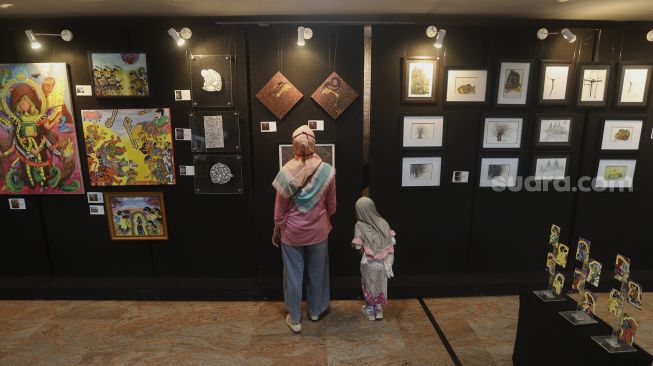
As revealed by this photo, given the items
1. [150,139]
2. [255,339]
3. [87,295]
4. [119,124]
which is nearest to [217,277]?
[255,339]

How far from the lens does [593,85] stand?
368 centimetres

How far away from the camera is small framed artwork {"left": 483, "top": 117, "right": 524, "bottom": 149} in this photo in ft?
12.2

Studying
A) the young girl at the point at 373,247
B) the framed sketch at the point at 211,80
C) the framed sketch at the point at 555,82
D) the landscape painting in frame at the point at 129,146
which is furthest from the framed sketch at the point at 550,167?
the landscape painting in frame at the point at 129,146

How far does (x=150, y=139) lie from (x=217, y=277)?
1.63 metres

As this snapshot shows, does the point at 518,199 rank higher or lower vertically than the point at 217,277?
higher

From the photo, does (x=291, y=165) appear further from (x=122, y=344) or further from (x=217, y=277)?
(x=122, y=344)

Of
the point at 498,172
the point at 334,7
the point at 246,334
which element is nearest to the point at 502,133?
the point at 498,172

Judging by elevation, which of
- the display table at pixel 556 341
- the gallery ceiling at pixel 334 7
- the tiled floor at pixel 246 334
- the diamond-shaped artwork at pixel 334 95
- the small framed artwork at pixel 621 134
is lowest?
the tiled floor at pixel 246 334

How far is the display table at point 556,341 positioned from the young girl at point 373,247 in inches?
43.2

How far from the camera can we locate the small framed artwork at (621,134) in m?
3.78

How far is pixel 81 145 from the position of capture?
12.0 feet

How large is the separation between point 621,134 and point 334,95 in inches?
121

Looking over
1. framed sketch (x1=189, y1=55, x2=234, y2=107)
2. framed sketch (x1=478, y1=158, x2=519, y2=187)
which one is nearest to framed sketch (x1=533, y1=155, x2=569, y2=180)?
framed sketch (x1=478, y1=158, x2=519, y2=187)

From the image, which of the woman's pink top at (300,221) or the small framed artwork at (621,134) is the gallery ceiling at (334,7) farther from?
the woman's pink top at (300,221)
